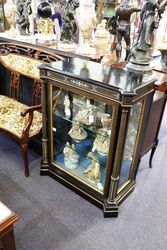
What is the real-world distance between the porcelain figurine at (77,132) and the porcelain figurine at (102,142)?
0.16 metres

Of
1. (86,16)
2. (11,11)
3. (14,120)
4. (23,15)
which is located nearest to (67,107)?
(14,120)

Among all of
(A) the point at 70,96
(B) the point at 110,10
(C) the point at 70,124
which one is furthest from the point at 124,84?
(B) the point at 110,10

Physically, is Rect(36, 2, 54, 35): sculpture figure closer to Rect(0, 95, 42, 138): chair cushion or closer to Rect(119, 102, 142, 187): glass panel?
Rect(0, 95, 42, 138): chair cushion

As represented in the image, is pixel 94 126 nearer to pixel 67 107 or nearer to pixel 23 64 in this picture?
pixel 67 107

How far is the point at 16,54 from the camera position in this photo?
7.93 ft

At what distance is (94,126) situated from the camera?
5.89ft

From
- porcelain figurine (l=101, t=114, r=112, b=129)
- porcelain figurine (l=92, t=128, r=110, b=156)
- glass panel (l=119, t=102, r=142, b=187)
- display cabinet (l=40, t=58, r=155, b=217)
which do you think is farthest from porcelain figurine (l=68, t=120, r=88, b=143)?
glass panel (l=119, t=102, r=142, b=187)

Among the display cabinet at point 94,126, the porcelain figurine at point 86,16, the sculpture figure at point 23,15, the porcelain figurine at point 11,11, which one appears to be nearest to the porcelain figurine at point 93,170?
the display cabinet at point 94,126

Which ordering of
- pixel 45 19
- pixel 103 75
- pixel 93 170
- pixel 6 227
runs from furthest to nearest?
pixel 45 19, pixel 93 170, pixel 103 75, pixel 6 227

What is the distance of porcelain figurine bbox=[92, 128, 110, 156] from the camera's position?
1.71 metres

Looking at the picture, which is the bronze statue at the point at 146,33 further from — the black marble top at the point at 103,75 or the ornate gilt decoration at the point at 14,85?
the ornate gilt decoration at the point at 14,85

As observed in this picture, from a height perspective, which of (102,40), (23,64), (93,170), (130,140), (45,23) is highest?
(45,23)

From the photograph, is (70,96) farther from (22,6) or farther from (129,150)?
(22,6)

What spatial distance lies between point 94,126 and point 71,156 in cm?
43
